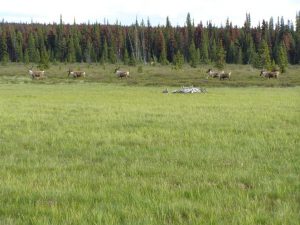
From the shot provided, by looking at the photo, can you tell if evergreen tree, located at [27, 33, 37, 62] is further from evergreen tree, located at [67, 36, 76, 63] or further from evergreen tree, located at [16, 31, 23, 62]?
evergreen tree, located at [67, 36, 76, 63]

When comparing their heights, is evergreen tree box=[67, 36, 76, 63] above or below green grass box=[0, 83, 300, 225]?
above

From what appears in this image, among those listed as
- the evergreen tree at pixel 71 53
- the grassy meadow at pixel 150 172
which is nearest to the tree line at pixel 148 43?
the evergreen tree at pixel 71 53

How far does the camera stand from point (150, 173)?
332 inches

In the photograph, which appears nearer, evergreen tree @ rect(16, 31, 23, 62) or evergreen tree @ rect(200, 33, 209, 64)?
evergreen tree @ rect(200, 33, 209, 64)

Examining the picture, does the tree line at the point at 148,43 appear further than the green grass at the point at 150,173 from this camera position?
Yes

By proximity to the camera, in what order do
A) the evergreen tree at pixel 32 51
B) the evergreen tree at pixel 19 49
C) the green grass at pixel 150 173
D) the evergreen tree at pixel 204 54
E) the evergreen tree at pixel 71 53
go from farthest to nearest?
the evergreen tree at pixel 19 49 < the evergreen tree at pixel 32 51 < the evergreen tree at pixel 71 53 < the evergreen tree at pixel 204 54 < the green grass at pixel 150 173

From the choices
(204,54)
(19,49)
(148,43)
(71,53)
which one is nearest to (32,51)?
(19,49)

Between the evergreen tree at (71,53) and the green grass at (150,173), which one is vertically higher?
the evergreen tree at (71,53)

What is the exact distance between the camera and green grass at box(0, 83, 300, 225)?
5.97 meters

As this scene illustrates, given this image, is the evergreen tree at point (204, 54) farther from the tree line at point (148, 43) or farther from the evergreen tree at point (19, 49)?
the evergreen tree at point (19, 49)

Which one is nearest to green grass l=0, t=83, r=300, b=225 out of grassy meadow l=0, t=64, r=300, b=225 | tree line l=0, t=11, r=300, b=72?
grassy meadow l=0, t=64, r=300, b=225

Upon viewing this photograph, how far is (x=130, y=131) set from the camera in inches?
581

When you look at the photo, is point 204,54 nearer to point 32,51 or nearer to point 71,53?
point 71,53

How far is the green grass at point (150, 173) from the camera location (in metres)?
5.97
